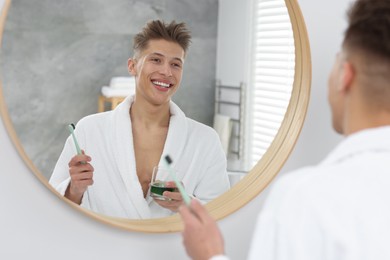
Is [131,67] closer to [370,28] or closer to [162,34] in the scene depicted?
[162,34]

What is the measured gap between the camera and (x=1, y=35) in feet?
3.61

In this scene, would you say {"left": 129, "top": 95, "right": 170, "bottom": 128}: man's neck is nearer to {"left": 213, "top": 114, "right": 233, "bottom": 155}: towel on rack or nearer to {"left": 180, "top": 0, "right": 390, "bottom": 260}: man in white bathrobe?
{"left": 213, "top": 114, "right": 233, "bottom": 155}: towel on rack

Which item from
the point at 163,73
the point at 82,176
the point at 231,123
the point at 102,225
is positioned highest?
the point at 163,73

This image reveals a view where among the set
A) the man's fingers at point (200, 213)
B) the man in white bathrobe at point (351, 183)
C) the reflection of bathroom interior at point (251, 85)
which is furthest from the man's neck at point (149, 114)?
the man in white bathrobe at point (351, 183)

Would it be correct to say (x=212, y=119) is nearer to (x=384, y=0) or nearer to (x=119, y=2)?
(x=119, y=2)

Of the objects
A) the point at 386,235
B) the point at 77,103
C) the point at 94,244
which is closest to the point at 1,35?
the point at 77,103

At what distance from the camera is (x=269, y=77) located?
145 centimetres

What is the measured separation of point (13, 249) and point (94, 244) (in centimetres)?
16

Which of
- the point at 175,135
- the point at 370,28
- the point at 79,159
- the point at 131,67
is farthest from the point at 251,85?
the point at 370,28

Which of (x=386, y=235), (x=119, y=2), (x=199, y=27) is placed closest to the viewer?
(x=386, y=235)

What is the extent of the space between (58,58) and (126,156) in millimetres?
255

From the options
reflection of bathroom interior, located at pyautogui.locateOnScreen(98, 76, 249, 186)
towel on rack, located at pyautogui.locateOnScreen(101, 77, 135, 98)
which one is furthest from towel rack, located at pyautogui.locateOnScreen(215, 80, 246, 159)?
towel on rack, located at pyautogui.locateOnScreen(101, 77, 135, 98)

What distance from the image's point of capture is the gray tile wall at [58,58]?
3.68 feet

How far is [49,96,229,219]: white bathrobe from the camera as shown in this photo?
1.22 meters
